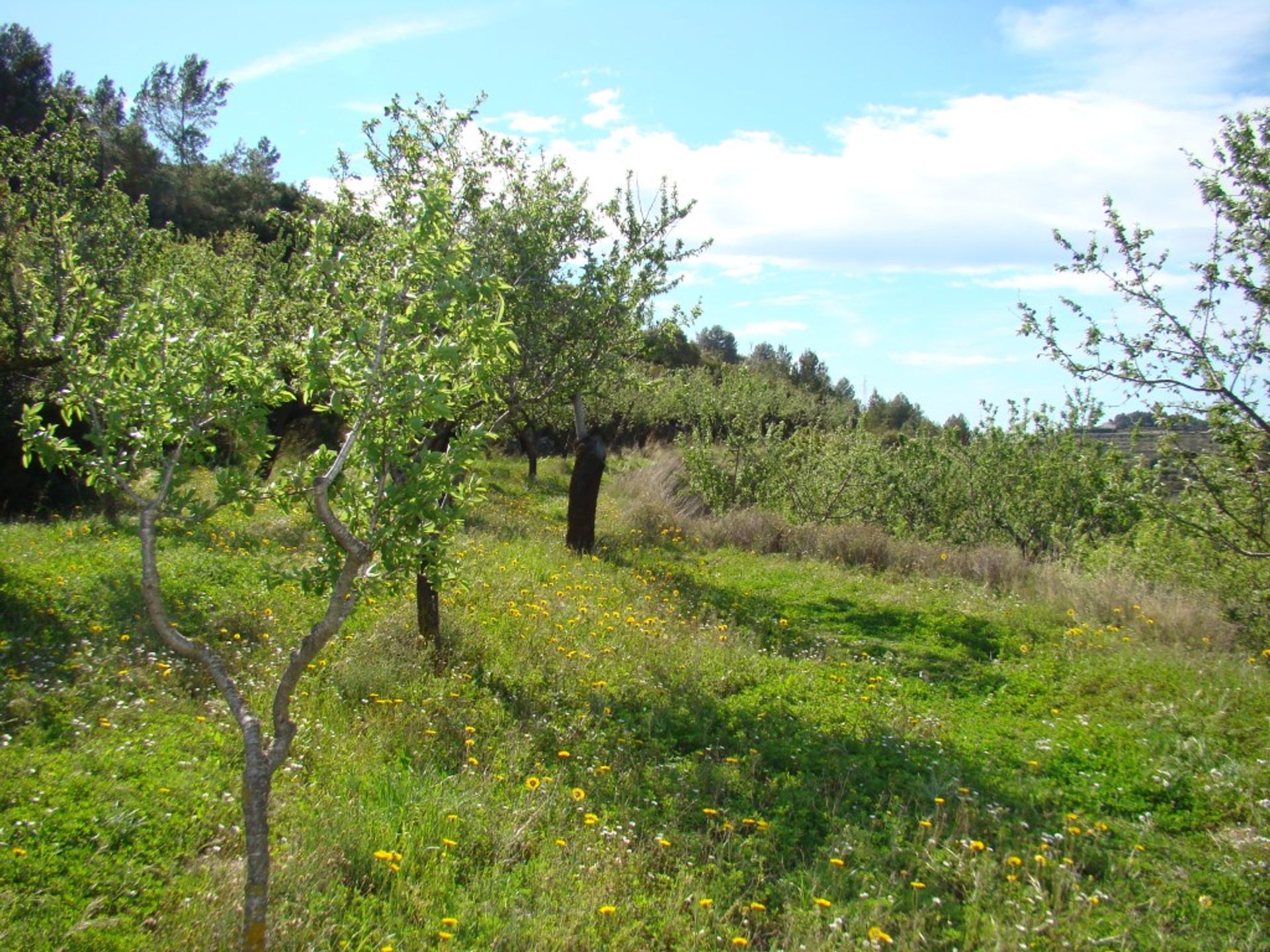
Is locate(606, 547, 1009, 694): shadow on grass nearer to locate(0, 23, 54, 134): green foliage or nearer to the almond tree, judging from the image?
the almond tree

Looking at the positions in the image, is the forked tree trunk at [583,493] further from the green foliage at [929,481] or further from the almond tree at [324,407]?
the almond tree at [324,407]

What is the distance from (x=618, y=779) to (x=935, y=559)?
356 inches

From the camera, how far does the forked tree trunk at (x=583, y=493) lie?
42.7ft

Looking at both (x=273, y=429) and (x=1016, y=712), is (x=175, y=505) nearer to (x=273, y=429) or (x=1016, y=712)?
(x=1016, y=712)

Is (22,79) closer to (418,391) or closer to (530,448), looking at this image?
(530,448)

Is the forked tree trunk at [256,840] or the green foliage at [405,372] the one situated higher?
the green foliage at [405,372]

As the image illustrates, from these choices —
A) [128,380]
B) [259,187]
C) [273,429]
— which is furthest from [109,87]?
[128,380]

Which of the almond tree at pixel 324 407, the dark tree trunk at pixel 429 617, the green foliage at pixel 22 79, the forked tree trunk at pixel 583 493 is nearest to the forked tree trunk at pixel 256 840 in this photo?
the almond tree at pixel 324 407

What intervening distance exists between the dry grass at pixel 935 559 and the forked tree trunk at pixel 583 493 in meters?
1.86

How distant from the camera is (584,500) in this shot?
13.0 metres

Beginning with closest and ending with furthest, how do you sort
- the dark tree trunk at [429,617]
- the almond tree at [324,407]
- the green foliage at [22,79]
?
the almond tree at [324,407], the dark tree trunk at [429,617], the green foliage at [22,79]

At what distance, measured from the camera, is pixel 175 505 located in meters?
4.00

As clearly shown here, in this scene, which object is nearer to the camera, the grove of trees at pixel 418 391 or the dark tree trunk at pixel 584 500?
the grove of trees at pixel 418 391

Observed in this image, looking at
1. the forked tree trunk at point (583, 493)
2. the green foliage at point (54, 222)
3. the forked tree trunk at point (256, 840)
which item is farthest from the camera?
the forked tree trunk at point (583, 493)
